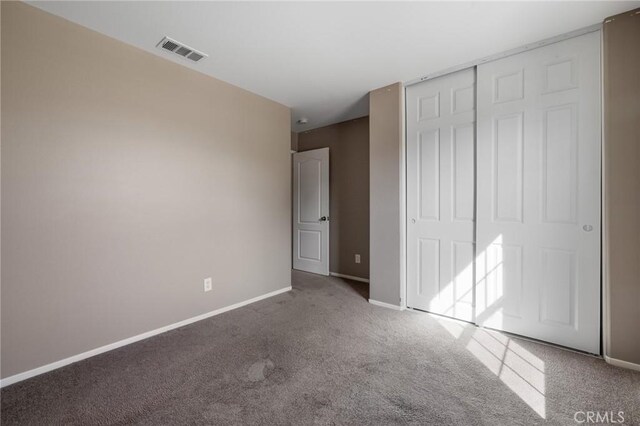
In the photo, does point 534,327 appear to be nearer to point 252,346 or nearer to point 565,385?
point 565,385

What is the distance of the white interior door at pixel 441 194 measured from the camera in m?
2.67

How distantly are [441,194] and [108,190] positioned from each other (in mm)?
2913

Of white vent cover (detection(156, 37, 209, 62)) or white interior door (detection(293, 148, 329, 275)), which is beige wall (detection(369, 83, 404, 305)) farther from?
white vent cover (detection(156, 37, 209, 62))

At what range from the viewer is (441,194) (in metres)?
2.82

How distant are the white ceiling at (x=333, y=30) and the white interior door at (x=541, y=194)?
30 centimetres

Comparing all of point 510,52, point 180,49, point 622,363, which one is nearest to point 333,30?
point 180,49

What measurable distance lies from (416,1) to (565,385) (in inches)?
102

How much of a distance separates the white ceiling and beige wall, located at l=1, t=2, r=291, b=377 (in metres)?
0.29

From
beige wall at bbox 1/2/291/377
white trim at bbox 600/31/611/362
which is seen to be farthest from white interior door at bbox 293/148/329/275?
white trim at bbox 600/31/611/362

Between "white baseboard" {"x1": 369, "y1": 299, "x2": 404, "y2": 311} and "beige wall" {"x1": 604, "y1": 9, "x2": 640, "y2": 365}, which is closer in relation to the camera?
"beige wall" {"x1": 604, "y1": 9, "x2": 640, "y2": 365}

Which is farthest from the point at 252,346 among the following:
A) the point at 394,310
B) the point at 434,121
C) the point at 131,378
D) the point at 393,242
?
the point at 434,121

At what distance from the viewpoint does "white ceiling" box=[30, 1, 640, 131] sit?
74.6 inches

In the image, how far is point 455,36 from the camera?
221 centimetres

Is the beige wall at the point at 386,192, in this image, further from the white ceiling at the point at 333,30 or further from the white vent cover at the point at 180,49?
the white vent cover at the point at 180,49
